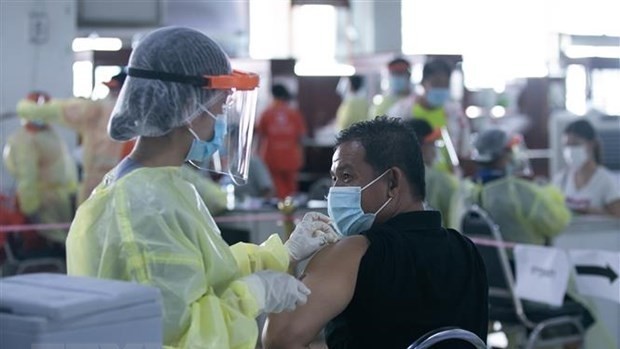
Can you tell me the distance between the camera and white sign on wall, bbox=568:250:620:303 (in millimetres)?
4113

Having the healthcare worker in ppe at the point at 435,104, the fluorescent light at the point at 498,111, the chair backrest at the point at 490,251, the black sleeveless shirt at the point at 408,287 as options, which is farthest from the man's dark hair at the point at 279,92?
the black sleeveless shirt at the point at 408,287

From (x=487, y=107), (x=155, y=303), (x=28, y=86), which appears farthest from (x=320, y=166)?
(x=155, y=303)

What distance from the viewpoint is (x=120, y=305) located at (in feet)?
5.60

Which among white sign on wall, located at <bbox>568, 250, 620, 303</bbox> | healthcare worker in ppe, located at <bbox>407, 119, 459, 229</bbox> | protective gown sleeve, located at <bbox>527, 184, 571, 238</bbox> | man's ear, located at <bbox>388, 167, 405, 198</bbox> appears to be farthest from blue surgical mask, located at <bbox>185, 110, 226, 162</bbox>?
healthcare worker in ppe, located at <bbox>407, 119, 459, 229</bbox>

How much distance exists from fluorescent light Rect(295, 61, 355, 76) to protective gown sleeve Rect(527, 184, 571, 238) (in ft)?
21.4

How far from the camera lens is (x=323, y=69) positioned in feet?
39.5

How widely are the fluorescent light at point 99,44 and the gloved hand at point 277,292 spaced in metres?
6.18

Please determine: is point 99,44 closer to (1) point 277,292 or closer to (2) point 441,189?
(2) point 441,189

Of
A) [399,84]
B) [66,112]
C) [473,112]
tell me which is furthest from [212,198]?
[473,112]

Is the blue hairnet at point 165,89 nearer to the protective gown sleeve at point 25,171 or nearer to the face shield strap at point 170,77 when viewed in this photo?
the face shield strap at point 170,77

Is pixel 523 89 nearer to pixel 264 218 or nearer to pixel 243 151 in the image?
pixel 264 218

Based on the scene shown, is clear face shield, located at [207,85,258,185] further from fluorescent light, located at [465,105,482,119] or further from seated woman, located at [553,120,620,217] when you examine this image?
fluorescent light, located at [465,105,482,119]

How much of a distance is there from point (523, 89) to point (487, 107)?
0.39 meters

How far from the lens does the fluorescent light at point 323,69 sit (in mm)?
11492
